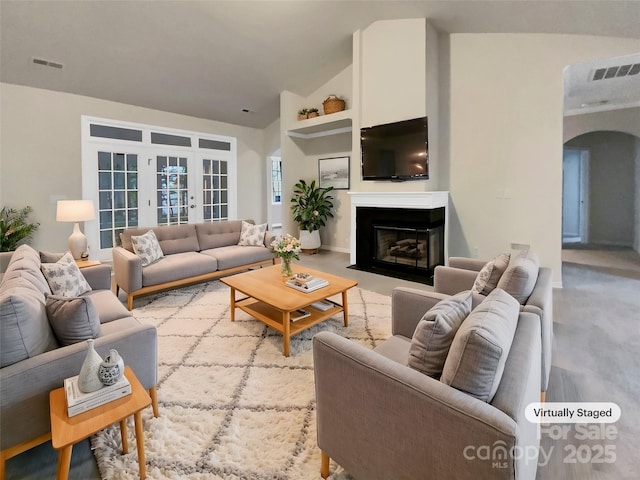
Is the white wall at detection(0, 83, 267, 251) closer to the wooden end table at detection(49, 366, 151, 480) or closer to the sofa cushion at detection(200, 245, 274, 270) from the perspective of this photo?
the sofa cushion at detection(200, 245, 274, 270)

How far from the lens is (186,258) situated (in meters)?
4.10

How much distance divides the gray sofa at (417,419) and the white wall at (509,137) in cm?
339

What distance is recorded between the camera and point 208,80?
555cm

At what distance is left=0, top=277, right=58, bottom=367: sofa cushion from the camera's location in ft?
4.54

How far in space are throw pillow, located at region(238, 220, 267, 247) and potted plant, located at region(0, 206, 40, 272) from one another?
3049 mm

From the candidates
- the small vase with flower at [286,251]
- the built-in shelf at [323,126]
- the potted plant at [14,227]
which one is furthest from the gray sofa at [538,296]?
the potted plant at [14,227]

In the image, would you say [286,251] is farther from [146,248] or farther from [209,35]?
[209,35]

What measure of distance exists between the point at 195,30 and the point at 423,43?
9.99 ft

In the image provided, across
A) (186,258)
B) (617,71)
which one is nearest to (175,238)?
(186,258)

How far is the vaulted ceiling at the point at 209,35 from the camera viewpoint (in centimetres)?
372

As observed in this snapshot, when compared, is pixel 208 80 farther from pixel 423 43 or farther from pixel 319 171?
pixel 423 43

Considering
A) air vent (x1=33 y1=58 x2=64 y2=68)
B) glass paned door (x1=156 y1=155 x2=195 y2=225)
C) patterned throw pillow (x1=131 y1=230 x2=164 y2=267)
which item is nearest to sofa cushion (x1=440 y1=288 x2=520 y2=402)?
patterned throw pillow (x1=131 y1=230 x2=164 y2=267)

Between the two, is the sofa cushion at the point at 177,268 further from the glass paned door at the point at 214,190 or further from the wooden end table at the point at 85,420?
the glass paned door at the point at 214,190

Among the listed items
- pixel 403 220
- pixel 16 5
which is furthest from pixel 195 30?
pixel 403 220
